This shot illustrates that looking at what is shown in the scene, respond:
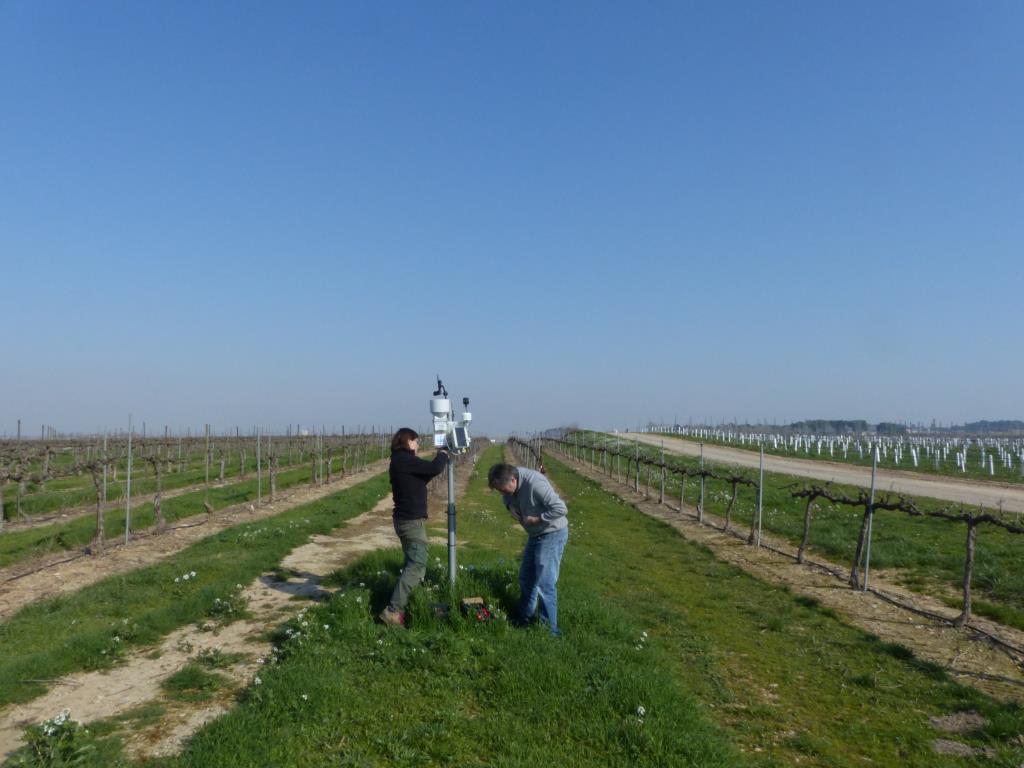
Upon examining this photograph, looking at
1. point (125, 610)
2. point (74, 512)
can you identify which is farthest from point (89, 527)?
point (125, 610)

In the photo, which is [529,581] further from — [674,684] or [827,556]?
[827,556]

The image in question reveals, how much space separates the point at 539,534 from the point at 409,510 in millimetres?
1551

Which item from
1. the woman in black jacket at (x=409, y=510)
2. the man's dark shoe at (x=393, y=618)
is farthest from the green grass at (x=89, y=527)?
the woman in black jacket at (x=409, y=510)

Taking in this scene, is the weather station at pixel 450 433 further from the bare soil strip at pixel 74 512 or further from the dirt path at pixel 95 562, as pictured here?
the bare soil strip at pixel 74 512

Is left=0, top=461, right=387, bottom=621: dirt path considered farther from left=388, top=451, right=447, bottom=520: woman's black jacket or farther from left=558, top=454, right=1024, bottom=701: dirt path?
left=558, top=454, right=1024, bottom=701: dirt path

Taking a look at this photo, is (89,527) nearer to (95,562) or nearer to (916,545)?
(95,562)

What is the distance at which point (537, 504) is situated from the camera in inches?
285

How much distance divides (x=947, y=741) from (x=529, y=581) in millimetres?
4056

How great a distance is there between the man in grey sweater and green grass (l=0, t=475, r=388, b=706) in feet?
14.4

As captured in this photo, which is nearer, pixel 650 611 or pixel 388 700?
pixel 388 700

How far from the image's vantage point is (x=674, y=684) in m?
6.12

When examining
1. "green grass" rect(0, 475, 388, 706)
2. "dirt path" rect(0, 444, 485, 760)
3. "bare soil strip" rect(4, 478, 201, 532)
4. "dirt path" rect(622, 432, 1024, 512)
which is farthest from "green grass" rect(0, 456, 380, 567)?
"dirt path" rect(622, 432, 1024, 512)

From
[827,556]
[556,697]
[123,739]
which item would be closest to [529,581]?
[556,697]

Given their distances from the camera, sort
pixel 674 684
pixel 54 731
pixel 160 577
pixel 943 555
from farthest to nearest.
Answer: pixel 943 555, pixel 160 577, pixel 674 684, pixel 54 731
